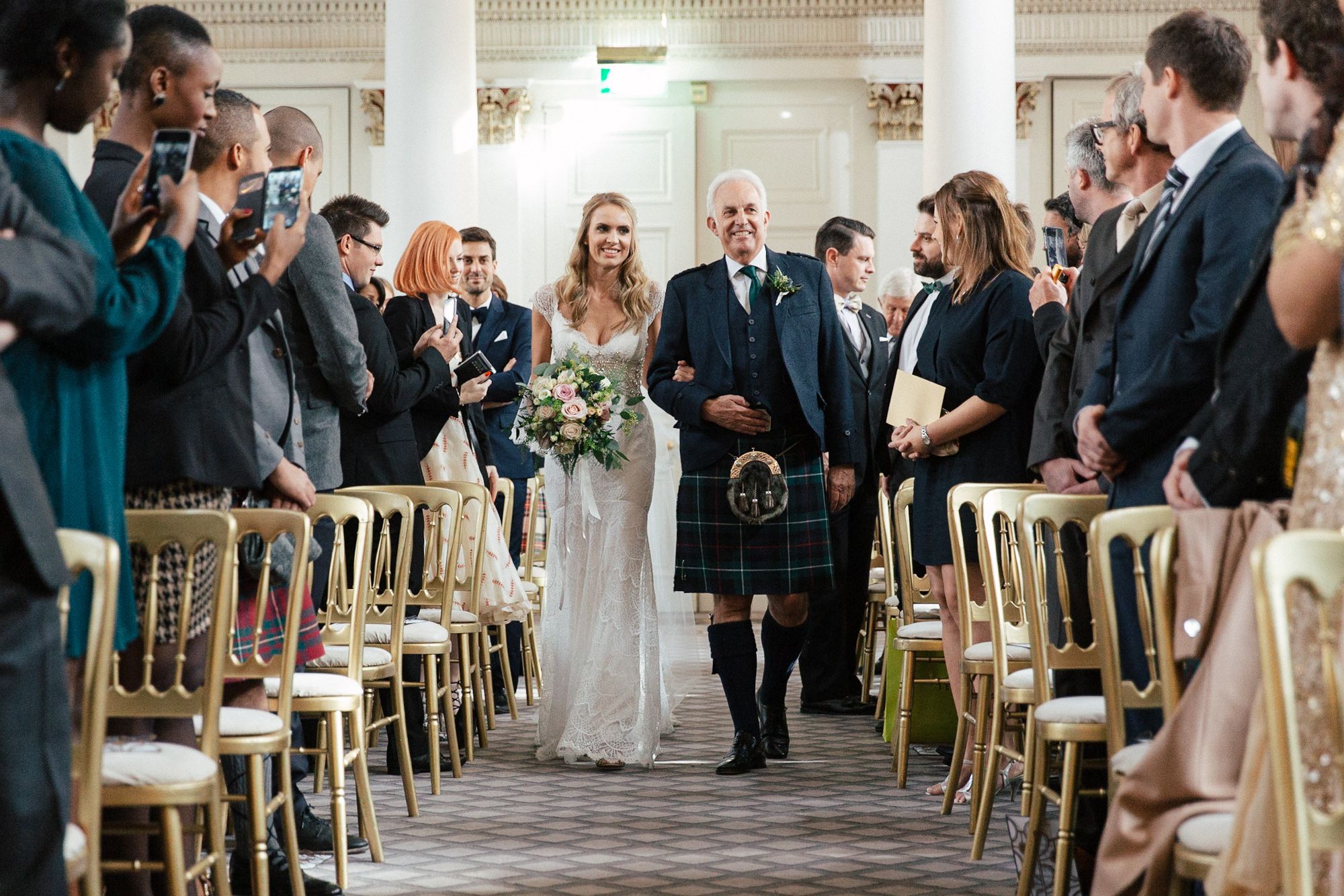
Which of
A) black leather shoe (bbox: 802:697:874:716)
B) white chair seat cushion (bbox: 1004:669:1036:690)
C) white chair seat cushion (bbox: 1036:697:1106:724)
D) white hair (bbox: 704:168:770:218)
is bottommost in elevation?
black leather shoe (bbox: 802:697:874:716)

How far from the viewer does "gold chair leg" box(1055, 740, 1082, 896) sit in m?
2.97

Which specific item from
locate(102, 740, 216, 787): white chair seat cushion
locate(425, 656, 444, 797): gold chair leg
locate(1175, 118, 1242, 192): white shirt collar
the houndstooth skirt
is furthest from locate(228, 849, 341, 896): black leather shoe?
locate(1175, 118, 1242, 192): white shirt collar

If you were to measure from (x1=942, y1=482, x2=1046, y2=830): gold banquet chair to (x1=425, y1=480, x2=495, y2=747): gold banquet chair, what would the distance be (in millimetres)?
1467

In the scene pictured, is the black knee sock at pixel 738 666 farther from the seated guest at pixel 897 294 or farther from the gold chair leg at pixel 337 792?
the seated guest at pixel 897 294

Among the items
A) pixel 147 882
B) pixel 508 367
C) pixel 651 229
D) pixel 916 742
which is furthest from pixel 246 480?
pixel 651 229

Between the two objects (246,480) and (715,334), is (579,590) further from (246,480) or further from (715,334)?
(246,480)

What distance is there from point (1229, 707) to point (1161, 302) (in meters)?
1.17

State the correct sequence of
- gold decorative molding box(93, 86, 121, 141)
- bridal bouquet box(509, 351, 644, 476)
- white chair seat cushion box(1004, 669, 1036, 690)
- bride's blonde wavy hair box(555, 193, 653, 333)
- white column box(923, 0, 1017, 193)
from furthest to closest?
gold decorative molding box(93, 86, 121, 141)
white column box(923, 0, 1017, 193)
bride's blonde wavy hair box(555, 193, 653, 333)
bridal bouquet box(509, 351, 644, 476)
white chair seat cushion box(1004, 669, 1036, 690)

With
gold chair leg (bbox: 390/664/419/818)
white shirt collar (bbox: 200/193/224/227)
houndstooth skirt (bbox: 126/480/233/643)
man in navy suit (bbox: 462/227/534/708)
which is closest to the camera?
houndstooth skirt (bbox: 126/480/233/643)

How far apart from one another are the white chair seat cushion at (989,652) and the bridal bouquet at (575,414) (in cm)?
152

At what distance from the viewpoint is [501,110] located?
10.3 m

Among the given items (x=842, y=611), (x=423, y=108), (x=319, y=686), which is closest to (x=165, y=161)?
(x=319, y=686)

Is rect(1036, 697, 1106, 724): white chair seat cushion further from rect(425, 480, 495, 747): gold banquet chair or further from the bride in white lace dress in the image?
the bride in white lace dress

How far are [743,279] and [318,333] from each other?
156cm
